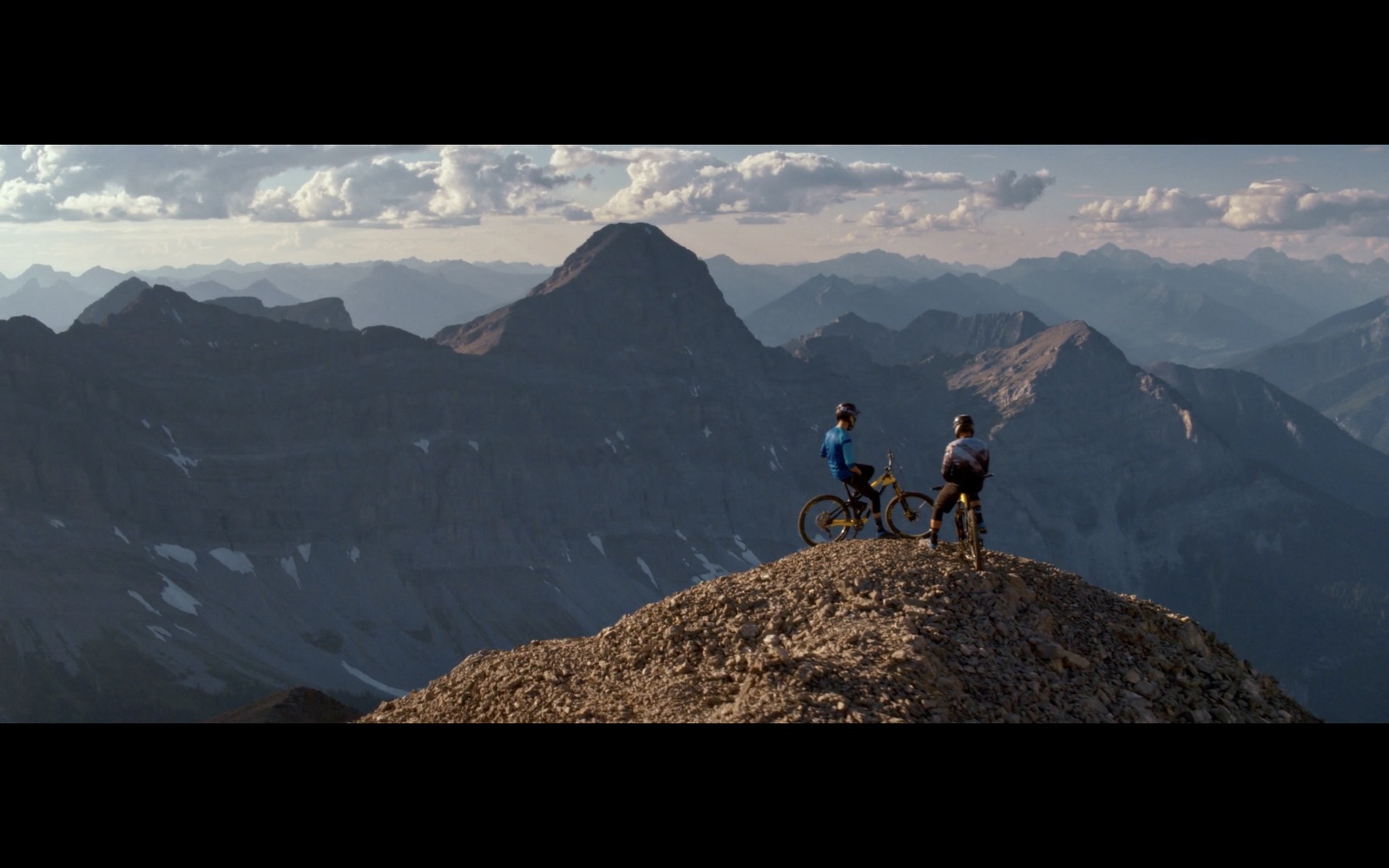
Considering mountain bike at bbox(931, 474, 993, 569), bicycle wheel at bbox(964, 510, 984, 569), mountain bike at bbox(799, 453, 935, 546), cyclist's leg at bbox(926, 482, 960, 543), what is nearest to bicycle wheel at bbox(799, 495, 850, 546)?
mountain bike at bbox(799, 453, 935, 546)

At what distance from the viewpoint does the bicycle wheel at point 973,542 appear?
21625 millimetres

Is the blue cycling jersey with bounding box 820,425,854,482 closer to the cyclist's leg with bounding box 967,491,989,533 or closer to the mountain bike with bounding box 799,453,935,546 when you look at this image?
the mountain bike with bounding box 799,453,935,546

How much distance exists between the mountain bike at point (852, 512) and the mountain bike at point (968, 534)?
124 cm

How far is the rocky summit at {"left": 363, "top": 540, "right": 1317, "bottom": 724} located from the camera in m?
18.5

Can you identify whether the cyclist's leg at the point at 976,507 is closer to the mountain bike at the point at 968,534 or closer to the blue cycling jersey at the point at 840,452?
the mountain bike at the point at 968,534

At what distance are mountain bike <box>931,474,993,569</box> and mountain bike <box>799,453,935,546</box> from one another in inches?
49.0

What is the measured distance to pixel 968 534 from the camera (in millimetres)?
21891

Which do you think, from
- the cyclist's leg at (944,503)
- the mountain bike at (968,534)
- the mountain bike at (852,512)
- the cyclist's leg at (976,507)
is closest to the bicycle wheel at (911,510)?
the mountain bike at (852,512)

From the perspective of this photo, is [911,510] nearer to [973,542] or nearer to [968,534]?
[968,534]
